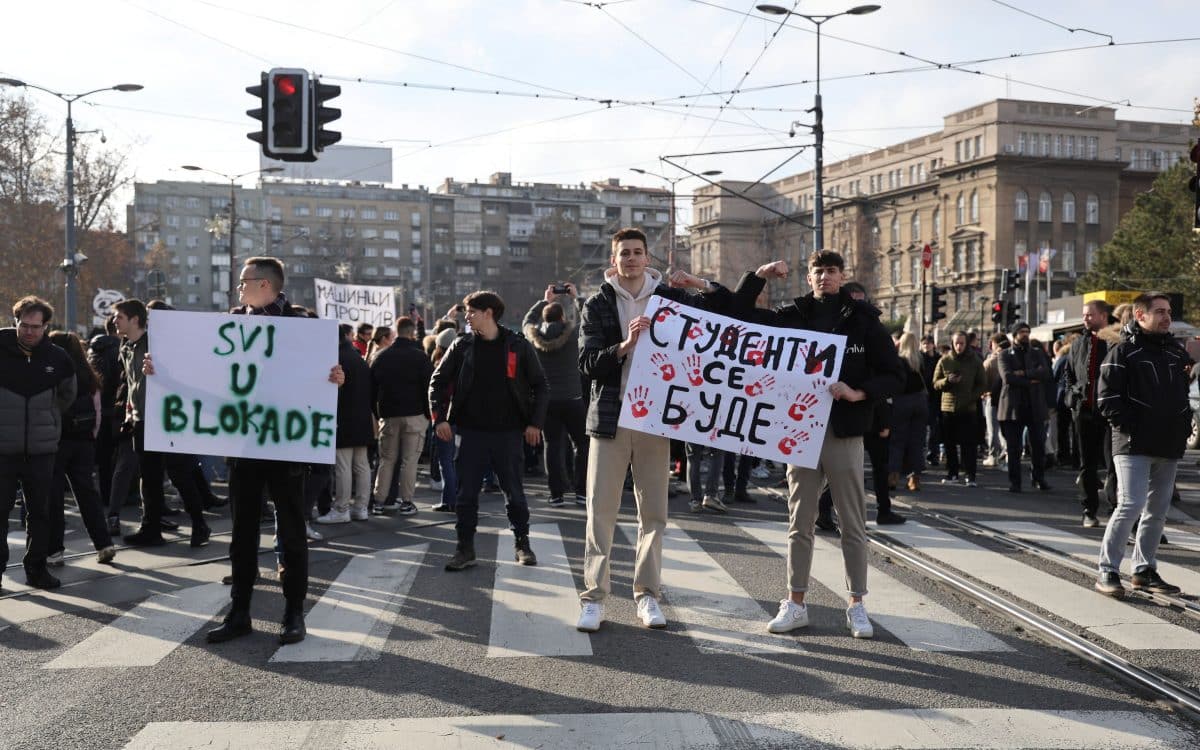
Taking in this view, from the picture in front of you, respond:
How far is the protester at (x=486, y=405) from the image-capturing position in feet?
27.4

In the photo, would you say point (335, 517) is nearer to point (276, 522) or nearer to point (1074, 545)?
point (276, 522)

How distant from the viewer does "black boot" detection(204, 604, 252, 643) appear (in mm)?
6199

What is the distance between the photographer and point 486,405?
8.46m

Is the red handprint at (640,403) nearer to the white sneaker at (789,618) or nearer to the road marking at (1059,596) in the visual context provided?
the white sneaker at (789,618)

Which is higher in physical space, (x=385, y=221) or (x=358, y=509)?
(x=385, y=221)

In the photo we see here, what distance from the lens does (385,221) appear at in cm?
12812

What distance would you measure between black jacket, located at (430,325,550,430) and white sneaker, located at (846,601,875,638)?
9.65ft

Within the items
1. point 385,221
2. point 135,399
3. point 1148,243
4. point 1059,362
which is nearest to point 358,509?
point 135,399

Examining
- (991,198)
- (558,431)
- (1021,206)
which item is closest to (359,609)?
(558,431)

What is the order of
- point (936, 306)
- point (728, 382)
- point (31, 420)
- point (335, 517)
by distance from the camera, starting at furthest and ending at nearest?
point (936, 306) < point (335, 517) < point (31, 420) < point (728, 382)

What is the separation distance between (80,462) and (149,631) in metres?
2.92

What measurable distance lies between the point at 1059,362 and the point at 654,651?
37.9 ft

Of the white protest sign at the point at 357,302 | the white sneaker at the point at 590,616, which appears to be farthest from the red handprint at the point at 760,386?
the white protest sign at the point at 357,302

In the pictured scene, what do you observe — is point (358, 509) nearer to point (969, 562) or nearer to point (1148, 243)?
point (969, 562)
